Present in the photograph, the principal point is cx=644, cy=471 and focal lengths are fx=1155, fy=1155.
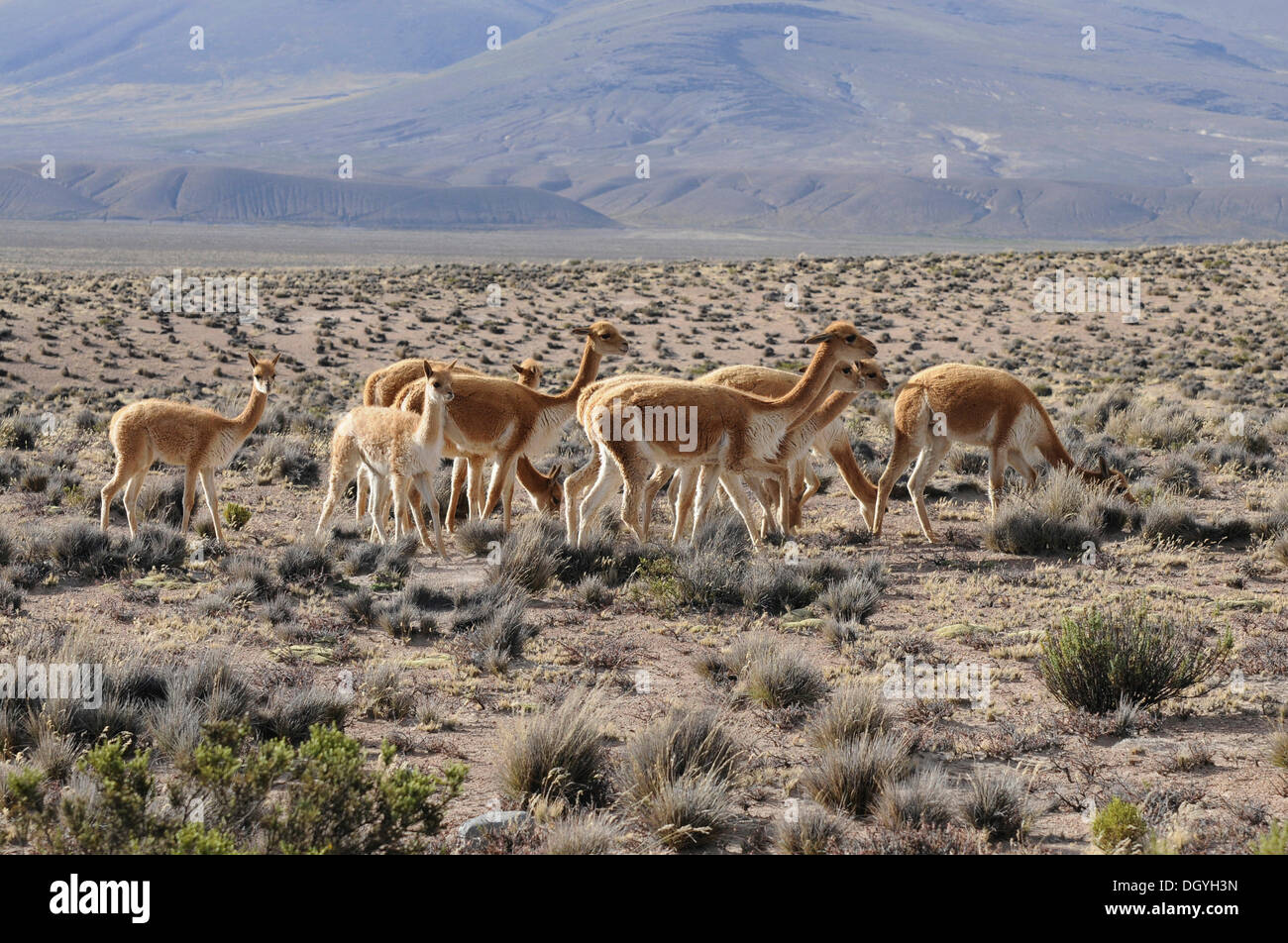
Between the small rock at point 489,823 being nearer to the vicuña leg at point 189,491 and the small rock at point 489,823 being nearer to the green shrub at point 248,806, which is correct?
the green shrub at point 248,806

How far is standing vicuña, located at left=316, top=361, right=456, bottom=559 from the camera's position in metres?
10.4

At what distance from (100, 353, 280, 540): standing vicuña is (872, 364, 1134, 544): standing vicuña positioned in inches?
253

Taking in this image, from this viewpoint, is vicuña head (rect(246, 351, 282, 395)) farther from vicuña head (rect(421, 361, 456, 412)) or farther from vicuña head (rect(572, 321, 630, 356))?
vicuña head (rect(572, 321, 630, 356))

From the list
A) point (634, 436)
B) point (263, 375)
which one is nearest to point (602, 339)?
point (634, 436)

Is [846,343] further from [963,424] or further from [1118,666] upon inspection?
[1118,666]

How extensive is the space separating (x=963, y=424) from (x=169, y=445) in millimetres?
7549

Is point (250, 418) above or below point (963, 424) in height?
above

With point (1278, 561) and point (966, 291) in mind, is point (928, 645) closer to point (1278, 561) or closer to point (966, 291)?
point (1278, 561)

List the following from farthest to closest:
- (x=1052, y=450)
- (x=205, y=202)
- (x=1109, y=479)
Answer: (x=205, y=202) < (x=1109, y=479) < (x=1052, y=450)

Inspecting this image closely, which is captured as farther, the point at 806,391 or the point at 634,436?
the point at 806,391

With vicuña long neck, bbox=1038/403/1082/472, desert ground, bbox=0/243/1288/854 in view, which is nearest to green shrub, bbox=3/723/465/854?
desert ground, bbox=0/243/1288/854

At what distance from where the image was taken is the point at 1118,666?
Answer: 22.1 ft
